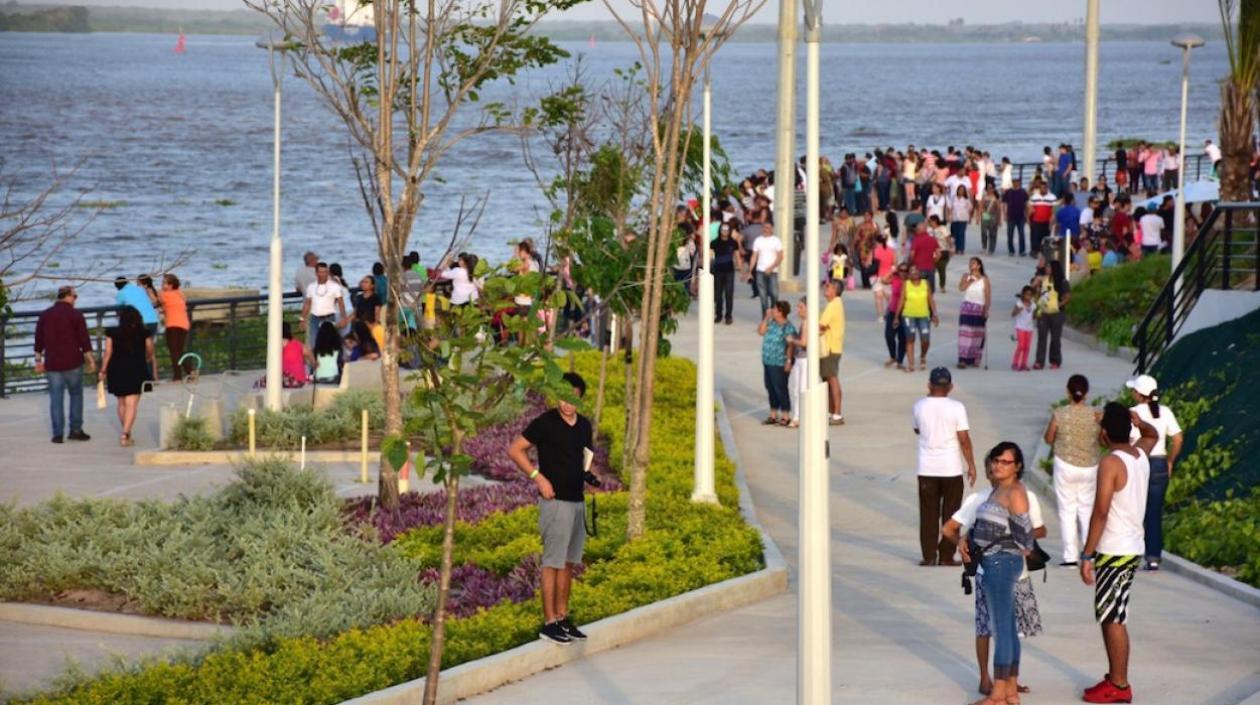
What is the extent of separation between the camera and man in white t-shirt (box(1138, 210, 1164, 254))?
33094 mm

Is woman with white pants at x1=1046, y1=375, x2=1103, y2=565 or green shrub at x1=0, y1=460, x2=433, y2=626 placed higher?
woman with white pants at x1=1046, y1=375, x2=1103, y2=565

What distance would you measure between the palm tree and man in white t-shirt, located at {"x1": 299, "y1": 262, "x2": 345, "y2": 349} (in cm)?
1302

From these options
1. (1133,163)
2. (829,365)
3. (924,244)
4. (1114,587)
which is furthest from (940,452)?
(1133,163)

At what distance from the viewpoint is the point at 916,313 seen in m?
26.0

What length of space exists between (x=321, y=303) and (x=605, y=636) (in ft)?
44.3

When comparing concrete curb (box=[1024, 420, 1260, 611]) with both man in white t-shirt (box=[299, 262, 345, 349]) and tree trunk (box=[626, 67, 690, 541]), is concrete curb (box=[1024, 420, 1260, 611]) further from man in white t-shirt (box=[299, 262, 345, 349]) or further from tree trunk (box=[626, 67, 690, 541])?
man in white t-shirt (box=[299, 262, 345, 349])

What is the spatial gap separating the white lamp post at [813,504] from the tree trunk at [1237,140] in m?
20.7

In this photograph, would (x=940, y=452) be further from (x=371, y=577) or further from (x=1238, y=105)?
(x=1238, y=105)

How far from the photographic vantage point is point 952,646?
511 inches

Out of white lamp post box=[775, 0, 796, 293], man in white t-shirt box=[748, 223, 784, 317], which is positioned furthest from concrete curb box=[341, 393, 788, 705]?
white lamp post box=[775, 0, 796, 293]

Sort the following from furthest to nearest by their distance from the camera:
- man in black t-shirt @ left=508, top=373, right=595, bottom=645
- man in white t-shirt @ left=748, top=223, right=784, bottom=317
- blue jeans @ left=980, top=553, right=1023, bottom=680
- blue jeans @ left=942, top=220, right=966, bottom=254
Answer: blue jeans @ left=942, top=220, right=966, bottom=254 → man in white t-shirt @ left=748, top=223, right=784, bottom=317 → man in black t-shirt @ left=508, top=373, right=595, bottom=645 → blue jeans @ left=980, top=553, right=1023, bottom=680

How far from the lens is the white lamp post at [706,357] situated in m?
16.6

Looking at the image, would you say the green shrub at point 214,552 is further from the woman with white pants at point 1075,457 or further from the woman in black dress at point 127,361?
the woman with white pants at point 1075,457

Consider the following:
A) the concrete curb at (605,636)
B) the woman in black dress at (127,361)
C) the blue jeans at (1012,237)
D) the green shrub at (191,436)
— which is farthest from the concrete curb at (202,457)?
the blue jeans at (1012,237)
